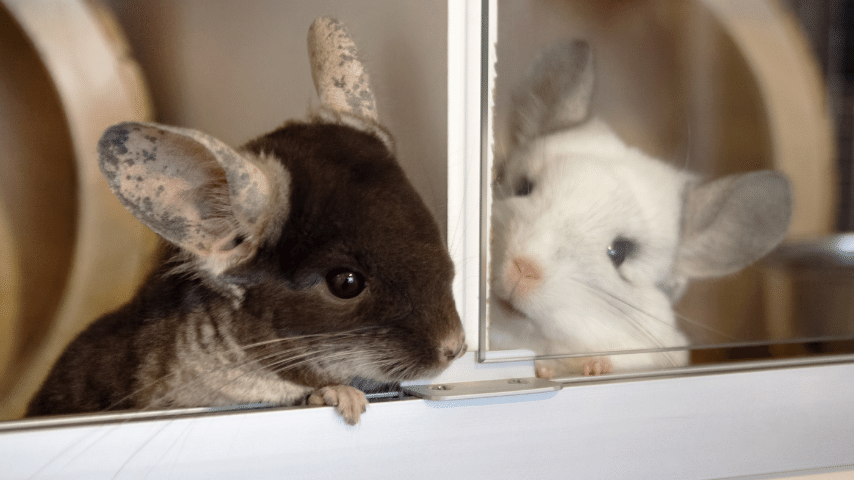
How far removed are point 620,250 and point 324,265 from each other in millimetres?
553

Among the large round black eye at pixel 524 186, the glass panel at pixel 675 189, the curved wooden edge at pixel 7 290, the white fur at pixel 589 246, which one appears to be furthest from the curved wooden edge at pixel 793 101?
the curved wooden edge at pixel 7 290

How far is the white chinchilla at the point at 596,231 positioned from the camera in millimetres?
1085

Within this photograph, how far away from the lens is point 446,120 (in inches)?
38.8

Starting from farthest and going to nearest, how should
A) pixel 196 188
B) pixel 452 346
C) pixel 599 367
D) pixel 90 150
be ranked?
pixel 599 367 < pixel 90 150 < pixel 452 346 < pixel 196 188

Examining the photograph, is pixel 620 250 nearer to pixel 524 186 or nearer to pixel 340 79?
pixel 524 186

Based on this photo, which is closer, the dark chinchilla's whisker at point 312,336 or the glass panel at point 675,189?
the dark chinchilla's whisker at point 312,336

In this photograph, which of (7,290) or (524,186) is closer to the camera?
(7,290)

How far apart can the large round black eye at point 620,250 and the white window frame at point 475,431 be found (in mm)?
223

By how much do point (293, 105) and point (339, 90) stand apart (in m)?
0.09

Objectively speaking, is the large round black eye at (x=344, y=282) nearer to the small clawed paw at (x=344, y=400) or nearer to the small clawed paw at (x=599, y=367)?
the small clawed paw at (x=344, y=400)

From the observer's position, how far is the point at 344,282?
870 millimetres

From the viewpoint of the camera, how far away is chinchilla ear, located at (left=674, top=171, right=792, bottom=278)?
45.7 inches

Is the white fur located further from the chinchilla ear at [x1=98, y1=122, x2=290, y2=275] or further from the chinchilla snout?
the chinchilla ear at [x1=98, y1=122, x2=290, y2=275]

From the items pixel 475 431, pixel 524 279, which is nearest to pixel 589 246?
pixel 524 279
